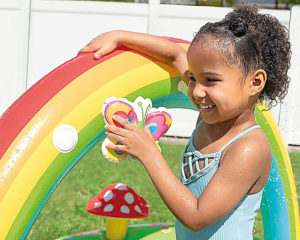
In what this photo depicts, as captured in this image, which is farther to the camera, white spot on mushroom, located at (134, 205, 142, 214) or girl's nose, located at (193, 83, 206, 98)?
white spot on mushroom, located at (134, 205, 142, 214)

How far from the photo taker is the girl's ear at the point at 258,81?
1808 millimetres

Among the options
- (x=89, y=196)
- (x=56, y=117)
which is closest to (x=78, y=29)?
(x=89, y=196)

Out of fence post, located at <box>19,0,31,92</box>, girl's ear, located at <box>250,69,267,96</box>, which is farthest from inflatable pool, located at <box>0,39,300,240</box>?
fence post, located at <box>19,0,31,92</box>

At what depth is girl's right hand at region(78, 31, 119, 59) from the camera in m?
2.14

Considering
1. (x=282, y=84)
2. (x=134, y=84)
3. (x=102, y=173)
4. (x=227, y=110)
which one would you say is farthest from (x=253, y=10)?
(x=102, y=173)

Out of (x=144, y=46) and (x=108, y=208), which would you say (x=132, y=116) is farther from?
(x=108, y=208)

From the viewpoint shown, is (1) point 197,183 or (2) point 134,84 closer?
(1) point 197,183

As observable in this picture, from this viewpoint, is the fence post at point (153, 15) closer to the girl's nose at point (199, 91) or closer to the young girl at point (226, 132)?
the young girl at point (226, 132)

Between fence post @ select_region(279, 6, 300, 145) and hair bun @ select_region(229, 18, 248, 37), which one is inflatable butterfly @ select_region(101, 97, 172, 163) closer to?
hair bun @ select_region(229, 18, 248, 37)

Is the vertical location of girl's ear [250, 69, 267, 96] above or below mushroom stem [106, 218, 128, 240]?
above

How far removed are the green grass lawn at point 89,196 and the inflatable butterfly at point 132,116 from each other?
7.12 feet

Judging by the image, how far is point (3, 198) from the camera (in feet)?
5.79

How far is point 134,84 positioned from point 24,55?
570cm

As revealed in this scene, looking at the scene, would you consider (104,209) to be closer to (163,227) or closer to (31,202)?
(163,227)
